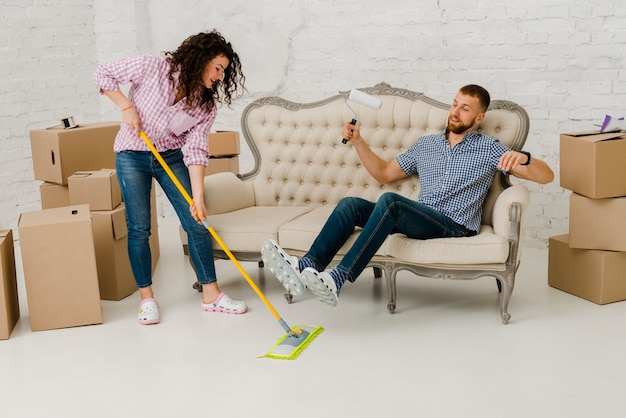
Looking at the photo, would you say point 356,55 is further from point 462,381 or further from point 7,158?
point 462,381

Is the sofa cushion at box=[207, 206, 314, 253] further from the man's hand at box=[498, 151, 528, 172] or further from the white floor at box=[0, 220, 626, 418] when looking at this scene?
the man's hand at box=[498, 151, 528, 172]

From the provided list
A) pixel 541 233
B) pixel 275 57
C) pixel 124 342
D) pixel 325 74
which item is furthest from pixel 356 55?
pixel 124 342

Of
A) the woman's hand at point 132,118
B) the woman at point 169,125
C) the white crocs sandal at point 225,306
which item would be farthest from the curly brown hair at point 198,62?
the white crocs sandal at point 225,306

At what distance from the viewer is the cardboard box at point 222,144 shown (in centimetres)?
471

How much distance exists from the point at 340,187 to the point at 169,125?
1028 mm

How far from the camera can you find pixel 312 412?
2.56m

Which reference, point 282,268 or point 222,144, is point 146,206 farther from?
point 222,144

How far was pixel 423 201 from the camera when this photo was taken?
141 inches

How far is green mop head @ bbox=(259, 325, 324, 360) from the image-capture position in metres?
3.02

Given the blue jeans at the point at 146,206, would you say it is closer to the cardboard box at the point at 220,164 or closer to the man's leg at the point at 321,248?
the man's leg at the point at 321,248

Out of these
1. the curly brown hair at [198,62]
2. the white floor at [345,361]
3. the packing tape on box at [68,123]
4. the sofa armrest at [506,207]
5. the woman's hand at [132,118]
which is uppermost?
the curly brown hair at [198,62]

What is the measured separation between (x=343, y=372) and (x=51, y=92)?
11.0 feet

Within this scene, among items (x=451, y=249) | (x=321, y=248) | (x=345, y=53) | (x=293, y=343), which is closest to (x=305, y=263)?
(x=321, y=248)

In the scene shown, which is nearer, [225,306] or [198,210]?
[198,210]
